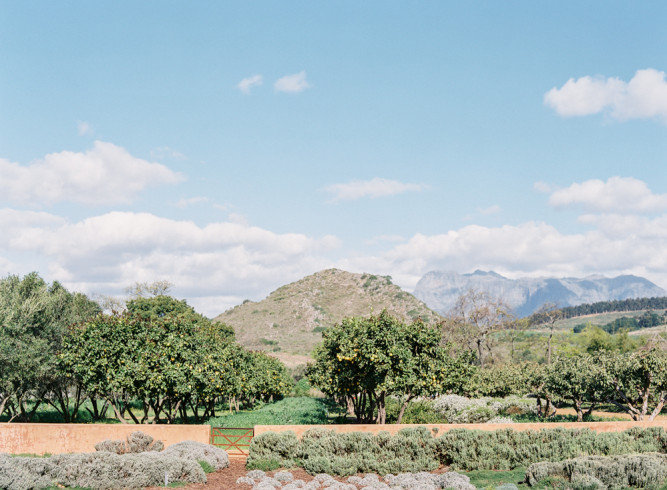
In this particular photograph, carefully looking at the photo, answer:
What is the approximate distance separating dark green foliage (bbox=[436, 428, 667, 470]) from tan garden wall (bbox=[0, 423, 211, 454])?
35.1 feet

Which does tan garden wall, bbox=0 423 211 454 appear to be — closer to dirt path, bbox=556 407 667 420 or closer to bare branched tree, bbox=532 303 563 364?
dirt path, bbox=556 407 667 420

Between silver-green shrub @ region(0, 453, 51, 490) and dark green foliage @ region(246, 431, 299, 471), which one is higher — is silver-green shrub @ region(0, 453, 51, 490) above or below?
above

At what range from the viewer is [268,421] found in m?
34.9

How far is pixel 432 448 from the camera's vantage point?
20.1m

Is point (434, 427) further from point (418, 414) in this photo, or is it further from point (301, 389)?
point (301, 389)

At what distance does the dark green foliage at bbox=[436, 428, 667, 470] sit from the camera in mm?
18734

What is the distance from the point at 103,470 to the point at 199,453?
12.7ft

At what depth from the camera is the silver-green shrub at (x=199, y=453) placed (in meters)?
18.8

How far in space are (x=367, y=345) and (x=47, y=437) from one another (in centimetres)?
1437

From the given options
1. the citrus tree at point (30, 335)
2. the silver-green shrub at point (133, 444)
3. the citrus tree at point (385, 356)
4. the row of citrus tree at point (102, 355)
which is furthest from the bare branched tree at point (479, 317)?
the silver-green shrub at point (133, 444)

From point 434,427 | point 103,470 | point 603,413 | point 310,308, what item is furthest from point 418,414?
point 310,308

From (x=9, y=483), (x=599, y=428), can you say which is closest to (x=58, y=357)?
(x=9, y=483)

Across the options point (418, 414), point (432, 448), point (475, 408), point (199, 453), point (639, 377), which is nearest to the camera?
point (199, 453)

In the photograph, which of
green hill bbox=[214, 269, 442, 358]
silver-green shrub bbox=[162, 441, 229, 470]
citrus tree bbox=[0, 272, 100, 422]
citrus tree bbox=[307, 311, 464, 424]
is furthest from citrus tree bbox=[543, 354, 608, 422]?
green hill bbox=[214, 269, 442, 358]
